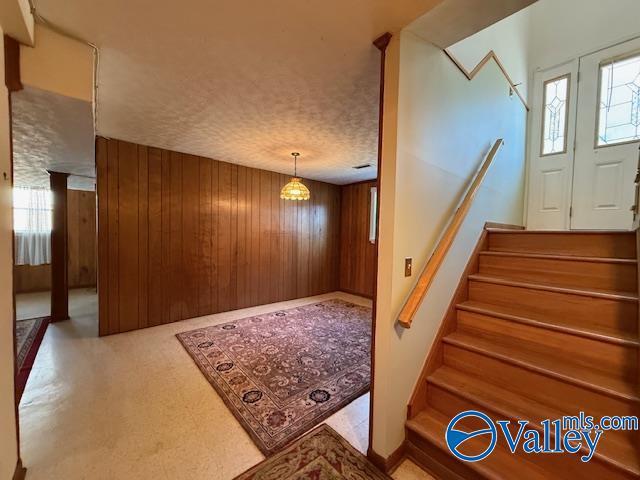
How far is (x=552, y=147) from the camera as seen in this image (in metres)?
3.35

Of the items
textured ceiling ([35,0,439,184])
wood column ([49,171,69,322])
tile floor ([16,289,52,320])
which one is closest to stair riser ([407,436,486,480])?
textured ceiling ([35,0,439,184])

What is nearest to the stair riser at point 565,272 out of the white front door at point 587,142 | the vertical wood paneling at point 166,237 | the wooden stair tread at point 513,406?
the wooden stair tread at point 513,406

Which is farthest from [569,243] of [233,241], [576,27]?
[233,241]

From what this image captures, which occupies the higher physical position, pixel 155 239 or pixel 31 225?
pixel 31 225

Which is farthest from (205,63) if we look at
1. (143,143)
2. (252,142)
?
(143,143)

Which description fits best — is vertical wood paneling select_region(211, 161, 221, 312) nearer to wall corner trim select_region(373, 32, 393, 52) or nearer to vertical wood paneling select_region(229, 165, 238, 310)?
vertical wood paneling select_region(229, 165, 238, 310)

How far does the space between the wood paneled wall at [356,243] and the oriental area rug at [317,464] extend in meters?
3.65

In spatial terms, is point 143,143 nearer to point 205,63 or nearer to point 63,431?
point 205,63

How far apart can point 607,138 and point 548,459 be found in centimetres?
355

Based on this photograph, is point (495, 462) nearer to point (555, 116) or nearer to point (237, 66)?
point (237, 66)

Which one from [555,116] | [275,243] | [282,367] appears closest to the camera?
[282,367]

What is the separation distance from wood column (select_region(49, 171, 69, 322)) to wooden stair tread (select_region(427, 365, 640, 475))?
4.90 metres

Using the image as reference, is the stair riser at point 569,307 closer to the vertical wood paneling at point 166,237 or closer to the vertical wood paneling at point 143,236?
the vertical wood paneling at point 166,237

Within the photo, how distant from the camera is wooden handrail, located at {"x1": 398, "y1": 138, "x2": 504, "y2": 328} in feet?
4.59
